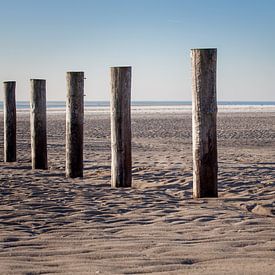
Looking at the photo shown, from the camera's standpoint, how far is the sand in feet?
15.1

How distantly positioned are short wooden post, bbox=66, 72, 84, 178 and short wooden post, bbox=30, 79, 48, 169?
4.79 feet

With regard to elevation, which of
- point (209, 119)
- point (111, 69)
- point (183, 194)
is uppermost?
point (111, 69)

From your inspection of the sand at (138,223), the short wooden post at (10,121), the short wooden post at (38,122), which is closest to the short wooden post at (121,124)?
the sand at (138,223)

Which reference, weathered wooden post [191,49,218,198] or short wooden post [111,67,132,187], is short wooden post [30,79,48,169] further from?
weathered wooden post [191,49,218,198]

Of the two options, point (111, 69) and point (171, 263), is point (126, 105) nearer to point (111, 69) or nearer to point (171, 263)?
point (111, 69)

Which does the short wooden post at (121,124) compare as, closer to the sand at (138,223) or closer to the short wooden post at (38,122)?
the sand at (138,223)

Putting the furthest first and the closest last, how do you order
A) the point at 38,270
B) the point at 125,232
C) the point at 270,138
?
the point at 270,138, the point at 125,232, the point at 38,270

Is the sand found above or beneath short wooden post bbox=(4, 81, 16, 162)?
beneath

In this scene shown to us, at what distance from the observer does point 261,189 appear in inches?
329

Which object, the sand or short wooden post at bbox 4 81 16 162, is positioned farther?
short wooden post at bbox 4 81 16 162

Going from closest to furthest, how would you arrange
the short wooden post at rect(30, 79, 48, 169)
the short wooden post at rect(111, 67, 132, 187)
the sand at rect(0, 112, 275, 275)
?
the sand at rect(0, 112, 275, 275) → the short wooden post at rect(111, 67, 132, 187) → the short wooden post at rect(30, 79, 48, 169)

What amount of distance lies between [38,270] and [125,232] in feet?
4.77

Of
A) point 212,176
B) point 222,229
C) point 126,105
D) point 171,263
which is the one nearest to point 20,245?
point 171,263

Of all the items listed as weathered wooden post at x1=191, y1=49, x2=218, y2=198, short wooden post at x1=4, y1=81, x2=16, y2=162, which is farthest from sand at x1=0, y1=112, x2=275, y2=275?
short wooden post at x1=4, y1=81, x2=16, y2=162
